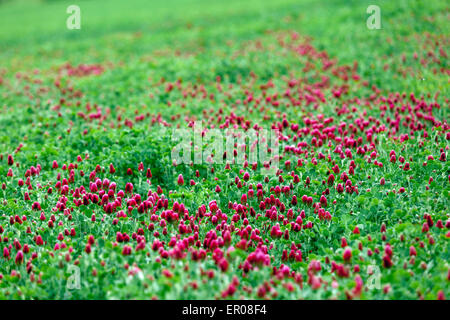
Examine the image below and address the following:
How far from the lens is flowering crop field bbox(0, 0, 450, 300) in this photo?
4234 millimetres

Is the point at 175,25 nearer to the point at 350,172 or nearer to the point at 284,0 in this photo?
the point at 284,0

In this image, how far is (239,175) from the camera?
6.34 m

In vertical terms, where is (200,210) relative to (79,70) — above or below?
below

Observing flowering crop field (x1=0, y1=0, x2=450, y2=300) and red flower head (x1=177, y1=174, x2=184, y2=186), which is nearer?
flowering crop field (x1=0, y1=0, x2=450, y2=300)

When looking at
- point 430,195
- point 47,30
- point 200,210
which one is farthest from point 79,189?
point 47,30

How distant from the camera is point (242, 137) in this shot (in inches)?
292

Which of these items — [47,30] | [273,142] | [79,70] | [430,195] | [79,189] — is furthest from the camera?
[47,30]

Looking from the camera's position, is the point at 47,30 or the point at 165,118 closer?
the point at 165,118

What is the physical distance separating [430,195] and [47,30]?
2483 cm

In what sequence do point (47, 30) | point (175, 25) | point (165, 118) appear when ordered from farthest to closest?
point (47, 30) < point (175, 25) < point (165, 118)

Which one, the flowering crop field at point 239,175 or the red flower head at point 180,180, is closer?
the flowering crop field at point 239,175

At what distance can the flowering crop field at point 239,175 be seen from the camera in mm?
4234

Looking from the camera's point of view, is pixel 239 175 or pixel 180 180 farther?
pixel 239 175
